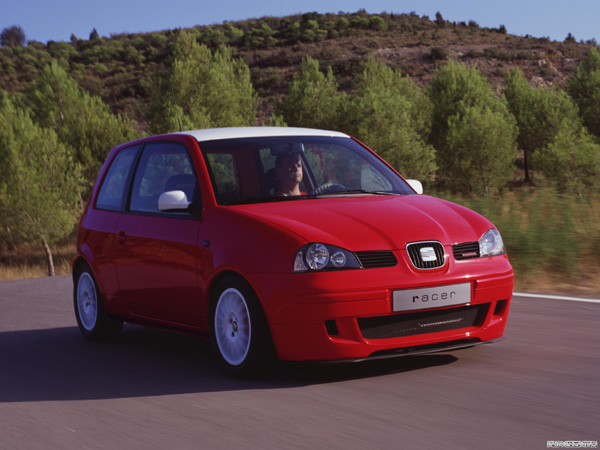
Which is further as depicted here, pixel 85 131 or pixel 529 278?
pixel 85 131

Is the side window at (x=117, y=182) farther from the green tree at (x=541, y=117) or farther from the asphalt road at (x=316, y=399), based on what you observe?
the green tree at (x=541, y=117)

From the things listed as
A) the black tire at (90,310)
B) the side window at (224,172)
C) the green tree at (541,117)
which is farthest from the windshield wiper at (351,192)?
the green tree at (541,117)

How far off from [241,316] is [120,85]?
109 metres

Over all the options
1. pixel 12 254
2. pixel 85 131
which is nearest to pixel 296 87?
pixel 85 131

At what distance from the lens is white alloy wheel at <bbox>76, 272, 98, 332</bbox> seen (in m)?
7.15

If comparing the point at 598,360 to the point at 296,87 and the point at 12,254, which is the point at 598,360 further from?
the point at 296,87

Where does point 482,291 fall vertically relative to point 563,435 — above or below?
above

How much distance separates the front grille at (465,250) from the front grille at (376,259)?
0.44m

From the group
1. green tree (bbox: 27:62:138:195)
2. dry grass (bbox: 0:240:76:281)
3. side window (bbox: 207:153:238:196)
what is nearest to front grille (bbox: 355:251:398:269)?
side window (bbox: 207:153:238:196)

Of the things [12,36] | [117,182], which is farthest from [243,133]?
[12,36]

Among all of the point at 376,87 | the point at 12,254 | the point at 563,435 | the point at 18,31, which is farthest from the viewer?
the point at 18,31

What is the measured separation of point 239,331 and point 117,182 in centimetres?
253

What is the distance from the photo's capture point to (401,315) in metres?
4.82

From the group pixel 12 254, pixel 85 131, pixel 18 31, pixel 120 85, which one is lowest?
pixel 12 254
